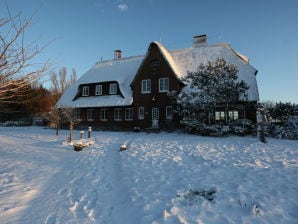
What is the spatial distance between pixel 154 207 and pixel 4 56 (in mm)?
4221

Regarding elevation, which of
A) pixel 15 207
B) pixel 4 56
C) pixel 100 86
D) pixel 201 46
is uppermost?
→ pixel 201 46

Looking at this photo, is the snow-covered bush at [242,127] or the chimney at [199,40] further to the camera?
the chimney at [199,40]

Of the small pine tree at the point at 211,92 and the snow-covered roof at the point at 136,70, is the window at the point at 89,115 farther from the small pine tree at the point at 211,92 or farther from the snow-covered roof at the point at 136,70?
the small pine tree at the point at 211,92

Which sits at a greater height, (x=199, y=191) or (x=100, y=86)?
(x=100, y=86)

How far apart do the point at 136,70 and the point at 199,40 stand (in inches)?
338

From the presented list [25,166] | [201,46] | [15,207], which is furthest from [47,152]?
[201,46]

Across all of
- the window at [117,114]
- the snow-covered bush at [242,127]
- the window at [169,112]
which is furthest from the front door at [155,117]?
the snow-covered bush at [242,127]

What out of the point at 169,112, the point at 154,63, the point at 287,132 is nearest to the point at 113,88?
the point at 154,63

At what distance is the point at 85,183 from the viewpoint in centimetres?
681

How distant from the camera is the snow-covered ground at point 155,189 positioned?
15.0 ft

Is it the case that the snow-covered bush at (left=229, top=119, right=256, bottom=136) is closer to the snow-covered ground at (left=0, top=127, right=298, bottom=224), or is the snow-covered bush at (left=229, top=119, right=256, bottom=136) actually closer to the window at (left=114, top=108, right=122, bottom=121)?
the snow-covered ground at (left=0, top=127, right=298, bottom=224)

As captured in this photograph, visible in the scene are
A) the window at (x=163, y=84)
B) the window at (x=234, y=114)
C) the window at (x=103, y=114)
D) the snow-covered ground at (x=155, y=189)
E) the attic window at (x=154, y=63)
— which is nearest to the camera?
the snow-covered ground at (x=155, y=189)

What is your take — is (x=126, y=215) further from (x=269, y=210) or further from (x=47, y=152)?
(x=47, y=152)

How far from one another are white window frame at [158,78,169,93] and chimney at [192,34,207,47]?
7149 millimetres
